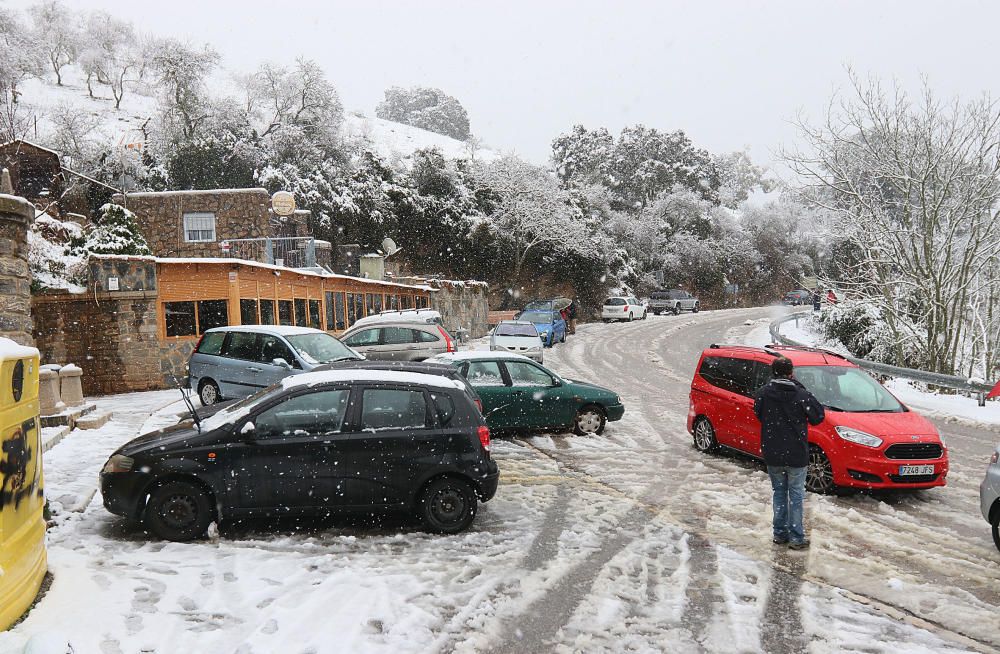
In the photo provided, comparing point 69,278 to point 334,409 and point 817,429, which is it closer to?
point 334,409

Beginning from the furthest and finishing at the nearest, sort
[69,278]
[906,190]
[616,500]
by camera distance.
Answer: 1. [906,190]
2. [69,278]
3. [616,500]

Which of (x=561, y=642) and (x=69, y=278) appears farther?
(x=69, y=278)

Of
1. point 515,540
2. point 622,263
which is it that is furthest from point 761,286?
point 515,540

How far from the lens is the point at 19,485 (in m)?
4.31

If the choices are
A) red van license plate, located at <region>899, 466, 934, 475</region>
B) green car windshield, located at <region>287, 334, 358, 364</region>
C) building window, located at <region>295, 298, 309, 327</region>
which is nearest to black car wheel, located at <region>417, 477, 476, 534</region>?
red van license plate, located at <region>899, 466, 934, 475</region>

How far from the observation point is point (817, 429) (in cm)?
810

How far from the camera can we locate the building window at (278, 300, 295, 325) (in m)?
19.0

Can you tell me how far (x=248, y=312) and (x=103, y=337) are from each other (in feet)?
10.8

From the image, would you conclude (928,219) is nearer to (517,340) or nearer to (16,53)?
(517,340)

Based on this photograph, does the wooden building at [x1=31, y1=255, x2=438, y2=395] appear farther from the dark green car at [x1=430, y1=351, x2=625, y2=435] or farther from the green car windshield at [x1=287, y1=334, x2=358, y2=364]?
the dark green car at [x1=430, y1=351, x2=625, y2=435]

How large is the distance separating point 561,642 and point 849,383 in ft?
20.7

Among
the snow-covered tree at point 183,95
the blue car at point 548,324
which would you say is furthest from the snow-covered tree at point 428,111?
the blue car at point 548,324

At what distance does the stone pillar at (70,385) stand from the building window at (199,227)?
611 inches

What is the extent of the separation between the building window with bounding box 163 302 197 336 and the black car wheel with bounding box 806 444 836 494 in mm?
14306
